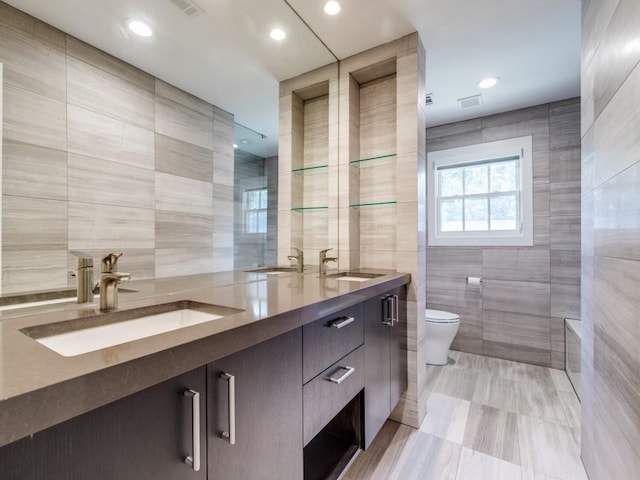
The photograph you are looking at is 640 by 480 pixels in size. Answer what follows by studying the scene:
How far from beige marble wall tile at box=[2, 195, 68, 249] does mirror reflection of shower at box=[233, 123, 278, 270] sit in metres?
0.61

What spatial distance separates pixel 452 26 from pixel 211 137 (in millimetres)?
1561

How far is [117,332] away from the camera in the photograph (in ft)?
2.74

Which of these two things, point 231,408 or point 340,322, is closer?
point 231,408

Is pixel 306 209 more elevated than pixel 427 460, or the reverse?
pixel 306 209

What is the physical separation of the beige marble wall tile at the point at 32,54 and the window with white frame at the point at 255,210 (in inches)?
29.0

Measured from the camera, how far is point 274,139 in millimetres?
1720

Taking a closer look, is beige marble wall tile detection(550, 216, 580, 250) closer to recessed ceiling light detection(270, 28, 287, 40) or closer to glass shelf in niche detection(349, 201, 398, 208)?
glass shelf in niche detection(349, 201, 398, 208)

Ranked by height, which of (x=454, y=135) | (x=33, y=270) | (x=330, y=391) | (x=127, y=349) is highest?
(x=454, y=135)

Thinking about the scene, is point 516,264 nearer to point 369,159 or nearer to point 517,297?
point 517,297

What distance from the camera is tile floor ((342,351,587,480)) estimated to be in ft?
4.85

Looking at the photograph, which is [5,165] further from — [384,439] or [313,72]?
[384,439]

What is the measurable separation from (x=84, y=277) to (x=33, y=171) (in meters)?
0.32

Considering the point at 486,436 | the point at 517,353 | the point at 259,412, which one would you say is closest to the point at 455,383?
the point at 486,436

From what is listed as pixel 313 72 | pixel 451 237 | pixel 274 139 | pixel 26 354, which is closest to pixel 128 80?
pixel 274 139
